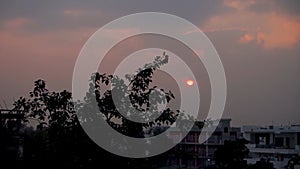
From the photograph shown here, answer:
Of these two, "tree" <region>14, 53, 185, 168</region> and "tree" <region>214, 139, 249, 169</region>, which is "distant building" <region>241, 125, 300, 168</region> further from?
"tree" <region>14, 53, 185, 168</region>

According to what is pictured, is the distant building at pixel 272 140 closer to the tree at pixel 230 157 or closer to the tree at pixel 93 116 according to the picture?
the tree at pixel 230 157

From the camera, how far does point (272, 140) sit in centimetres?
3006

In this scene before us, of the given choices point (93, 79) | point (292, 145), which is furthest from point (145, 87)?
point (292, 145)

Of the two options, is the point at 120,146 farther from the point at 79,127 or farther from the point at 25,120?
the point at 25,120

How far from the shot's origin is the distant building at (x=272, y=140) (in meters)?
26.3

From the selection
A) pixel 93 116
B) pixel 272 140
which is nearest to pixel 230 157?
pixel 93 116

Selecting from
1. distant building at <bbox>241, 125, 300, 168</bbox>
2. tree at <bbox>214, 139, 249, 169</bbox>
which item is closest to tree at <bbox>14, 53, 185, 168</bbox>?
tree at <bbox>214, 139, 249, 169</bbox>

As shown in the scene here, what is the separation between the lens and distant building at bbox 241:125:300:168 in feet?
86.4

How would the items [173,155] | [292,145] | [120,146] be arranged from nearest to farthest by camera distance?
[120,146] → [173,155] → [292,145]

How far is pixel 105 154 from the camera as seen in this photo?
4.82 meters

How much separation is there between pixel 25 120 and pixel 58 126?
1.99 feet

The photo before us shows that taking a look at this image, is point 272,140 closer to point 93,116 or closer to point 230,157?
point 230,157

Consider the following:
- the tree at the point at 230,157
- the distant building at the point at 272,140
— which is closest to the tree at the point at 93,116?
the tree at the point at 230,157

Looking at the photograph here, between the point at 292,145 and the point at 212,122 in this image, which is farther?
the point at 292,145
